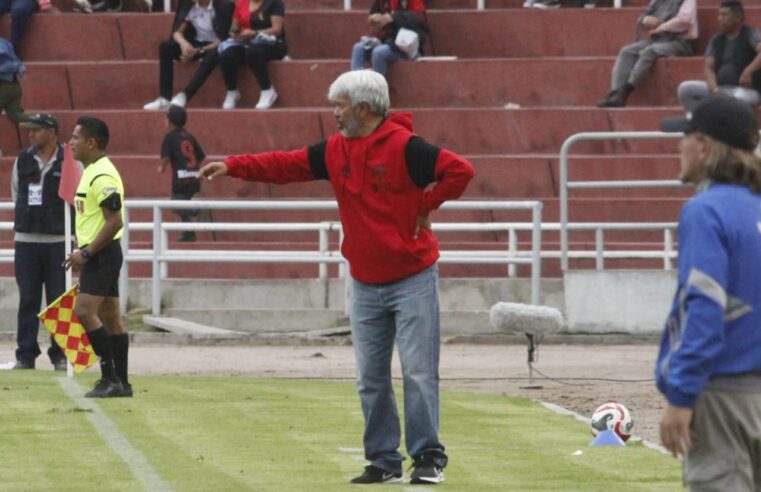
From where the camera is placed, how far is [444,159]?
30.2 feet

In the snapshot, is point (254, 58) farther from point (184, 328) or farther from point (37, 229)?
point (37, 229)

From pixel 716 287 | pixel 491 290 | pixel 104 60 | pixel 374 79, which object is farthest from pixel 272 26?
pixel 716 287

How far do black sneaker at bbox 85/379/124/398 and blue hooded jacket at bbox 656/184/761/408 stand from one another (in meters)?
7.86

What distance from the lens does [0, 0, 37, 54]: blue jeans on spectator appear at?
26641 millimetres

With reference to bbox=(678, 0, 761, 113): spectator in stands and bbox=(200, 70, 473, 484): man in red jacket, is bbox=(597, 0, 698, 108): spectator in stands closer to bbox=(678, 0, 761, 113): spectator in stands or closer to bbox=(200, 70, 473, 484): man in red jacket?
bbox=(678, 0, 761, 113): spectator in stands

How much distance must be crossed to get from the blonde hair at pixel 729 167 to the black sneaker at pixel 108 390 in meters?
8.04

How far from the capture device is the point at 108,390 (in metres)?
13.5

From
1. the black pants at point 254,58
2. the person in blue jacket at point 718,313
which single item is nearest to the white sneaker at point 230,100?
the black pants at point 254,58

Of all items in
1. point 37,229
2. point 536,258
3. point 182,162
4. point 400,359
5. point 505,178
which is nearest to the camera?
point 400,359

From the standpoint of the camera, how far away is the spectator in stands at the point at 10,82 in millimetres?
24578

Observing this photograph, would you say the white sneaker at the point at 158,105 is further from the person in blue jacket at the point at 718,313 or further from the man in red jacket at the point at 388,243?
the person in blue jacket at the point at 718,313

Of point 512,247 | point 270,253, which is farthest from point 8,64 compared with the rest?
point 512,247

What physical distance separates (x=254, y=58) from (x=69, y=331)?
36.7ft

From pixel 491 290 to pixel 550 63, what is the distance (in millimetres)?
5370
